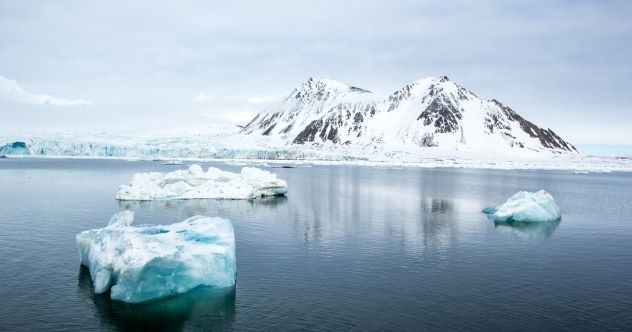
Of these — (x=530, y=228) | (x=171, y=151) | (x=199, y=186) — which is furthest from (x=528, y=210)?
(x=171, y=151)

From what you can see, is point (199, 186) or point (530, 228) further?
point (199, 186)

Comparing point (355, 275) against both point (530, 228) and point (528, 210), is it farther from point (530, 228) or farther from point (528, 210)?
point (528, 210)

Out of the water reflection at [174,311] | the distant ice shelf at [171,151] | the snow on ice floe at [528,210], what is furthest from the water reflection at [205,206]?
the distant ice shelf at [171,151]

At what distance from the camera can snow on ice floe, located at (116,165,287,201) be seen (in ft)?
136

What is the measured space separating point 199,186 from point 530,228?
27015 mm

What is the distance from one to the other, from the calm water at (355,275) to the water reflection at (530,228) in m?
0.25

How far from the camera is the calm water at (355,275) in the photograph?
14.7m

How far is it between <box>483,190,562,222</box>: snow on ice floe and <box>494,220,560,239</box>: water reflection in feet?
1.16

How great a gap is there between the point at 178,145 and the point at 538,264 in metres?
104

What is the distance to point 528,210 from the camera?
33156 mm

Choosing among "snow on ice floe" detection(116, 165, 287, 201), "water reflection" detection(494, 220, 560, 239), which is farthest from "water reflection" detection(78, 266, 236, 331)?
"snow on ice floe" detection(116, 165, 287, 201)

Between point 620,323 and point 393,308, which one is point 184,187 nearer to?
point 393,308

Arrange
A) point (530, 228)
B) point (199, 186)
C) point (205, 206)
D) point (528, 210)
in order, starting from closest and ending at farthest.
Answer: point (530, 228) < point (528, 210) < point (205, 206) < point (199, 186)

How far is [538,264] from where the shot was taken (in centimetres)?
2203
